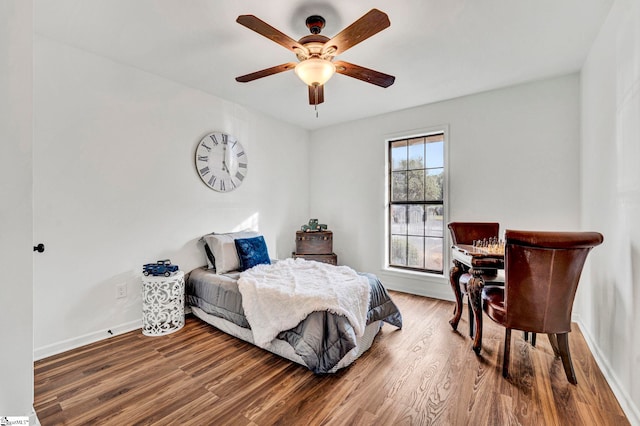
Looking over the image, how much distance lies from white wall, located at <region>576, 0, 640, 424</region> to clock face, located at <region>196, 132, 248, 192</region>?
3.60 metres

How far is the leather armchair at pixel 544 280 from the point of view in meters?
1.77

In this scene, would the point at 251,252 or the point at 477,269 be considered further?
the point at 251,252

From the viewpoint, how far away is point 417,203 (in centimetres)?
400

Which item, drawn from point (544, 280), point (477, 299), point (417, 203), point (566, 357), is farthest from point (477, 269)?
point (417, 203)

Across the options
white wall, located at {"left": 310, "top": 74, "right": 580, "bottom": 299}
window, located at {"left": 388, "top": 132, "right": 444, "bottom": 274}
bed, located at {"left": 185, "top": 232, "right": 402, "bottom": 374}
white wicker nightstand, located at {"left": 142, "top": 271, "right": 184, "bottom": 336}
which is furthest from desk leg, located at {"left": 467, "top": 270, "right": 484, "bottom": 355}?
white wicker nightstand, located at {"left": 142, "top": 271, "right": 184, "bottom": 336}

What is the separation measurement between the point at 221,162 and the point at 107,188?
124cm

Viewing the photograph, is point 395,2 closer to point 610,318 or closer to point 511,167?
point 511,167

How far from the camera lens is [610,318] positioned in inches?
79.1

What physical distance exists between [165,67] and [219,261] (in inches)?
80.0

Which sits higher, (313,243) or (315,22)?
(315,22)

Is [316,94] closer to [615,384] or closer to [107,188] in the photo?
[107,188]

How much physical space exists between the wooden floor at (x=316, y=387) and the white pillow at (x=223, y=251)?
77 cm

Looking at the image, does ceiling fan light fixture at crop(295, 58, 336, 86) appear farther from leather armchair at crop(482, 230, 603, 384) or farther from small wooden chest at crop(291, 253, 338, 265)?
small wooden chest at crop(291, 253, 338, 265)

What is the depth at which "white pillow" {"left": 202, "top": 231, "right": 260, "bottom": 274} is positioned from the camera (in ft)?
10.1
